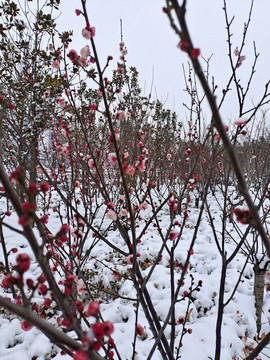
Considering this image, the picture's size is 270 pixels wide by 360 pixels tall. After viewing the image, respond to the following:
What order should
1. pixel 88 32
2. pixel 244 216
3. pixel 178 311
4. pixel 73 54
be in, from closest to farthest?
pixel 244 216 → pixel 88 32 → pixel 73 54 → pixel 178 311

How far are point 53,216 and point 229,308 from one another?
509cm

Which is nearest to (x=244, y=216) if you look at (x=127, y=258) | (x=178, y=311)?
(x=127, y=258)

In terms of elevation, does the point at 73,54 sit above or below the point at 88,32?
above

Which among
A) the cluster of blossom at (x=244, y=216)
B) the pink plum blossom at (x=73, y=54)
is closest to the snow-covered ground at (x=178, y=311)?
the cluster of blossom at (x=244, y=216)

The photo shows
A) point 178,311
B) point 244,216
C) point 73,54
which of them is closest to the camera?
point 244,216

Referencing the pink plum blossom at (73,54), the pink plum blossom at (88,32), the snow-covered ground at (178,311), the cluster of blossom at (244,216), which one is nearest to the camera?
the cluster of blossom at (244,216)

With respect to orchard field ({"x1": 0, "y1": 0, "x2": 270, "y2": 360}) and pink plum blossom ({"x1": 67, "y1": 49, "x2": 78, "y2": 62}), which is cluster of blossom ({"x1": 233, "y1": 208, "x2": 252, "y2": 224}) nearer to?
orchard field ({"x1": 0, "y1": 0, "x2": 270, "y2": 360})

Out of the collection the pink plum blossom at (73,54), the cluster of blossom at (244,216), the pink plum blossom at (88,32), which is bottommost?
the cluster of blossom at (244,216)

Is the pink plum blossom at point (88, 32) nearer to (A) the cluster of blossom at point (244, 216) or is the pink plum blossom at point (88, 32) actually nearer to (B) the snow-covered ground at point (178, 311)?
(A) the cluster of blossom at point (244, 216)

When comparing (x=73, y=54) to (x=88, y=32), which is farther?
(x=73, y=54)

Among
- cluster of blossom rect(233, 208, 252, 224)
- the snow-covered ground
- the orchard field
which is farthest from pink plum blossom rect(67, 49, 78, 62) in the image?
the snow-covered ground

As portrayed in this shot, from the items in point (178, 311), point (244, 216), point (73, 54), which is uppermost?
point (73, 54)

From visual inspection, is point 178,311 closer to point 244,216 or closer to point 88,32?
point 244,216

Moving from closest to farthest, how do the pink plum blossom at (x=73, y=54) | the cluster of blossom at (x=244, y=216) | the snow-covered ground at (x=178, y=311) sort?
the cluster of blossom at (x=244, y=216) < the pink plum blossom at (x=73, y=54) < the snow-covered ground at (x=178, y=311)
